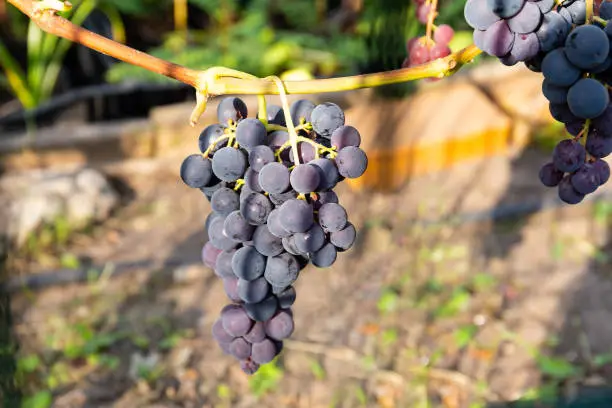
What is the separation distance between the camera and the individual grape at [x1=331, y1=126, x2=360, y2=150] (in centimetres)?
65

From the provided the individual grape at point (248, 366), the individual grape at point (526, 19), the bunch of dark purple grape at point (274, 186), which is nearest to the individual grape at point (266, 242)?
the bunch of dark purple grape at point (274, 186)

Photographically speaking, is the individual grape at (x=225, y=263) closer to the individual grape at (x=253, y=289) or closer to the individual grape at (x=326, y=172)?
the individual grape at (x=253, y=289)

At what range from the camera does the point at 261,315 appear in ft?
2.70

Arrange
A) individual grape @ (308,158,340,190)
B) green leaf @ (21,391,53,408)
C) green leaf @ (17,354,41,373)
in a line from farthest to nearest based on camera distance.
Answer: green leaf @ (17,354,41,373) → green leaf @ (21,391,53,408) → individual grape @ (308,158,340,190)

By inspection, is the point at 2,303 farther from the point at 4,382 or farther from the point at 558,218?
the point at 558,218

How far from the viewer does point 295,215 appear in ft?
2.10

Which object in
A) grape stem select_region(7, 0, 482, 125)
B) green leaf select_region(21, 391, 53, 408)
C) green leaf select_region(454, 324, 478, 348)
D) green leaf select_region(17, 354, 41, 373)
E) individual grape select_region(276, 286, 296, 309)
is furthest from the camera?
green leaf select_region(454, 324, 478, 348)

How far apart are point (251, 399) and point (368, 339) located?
0.44m

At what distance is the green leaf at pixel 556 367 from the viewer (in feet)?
6.64

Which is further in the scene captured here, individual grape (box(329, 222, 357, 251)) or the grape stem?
individual grape (box(329, 222, 357, 251))

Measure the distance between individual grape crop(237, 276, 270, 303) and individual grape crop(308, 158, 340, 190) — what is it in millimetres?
174

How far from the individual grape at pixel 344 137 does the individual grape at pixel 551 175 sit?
0.25 m

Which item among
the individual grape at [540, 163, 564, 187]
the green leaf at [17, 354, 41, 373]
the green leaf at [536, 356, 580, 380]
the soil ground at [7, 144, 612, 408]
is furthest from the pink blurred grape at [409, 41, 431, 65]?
the green leaf at [17, 354, 41, 373]

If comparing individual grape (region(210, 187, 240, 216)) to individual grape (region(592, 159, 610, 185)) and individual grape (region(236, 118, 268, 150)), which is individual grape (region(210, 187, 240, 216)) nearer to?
individual grape (region(236, 118, 268, 150))
